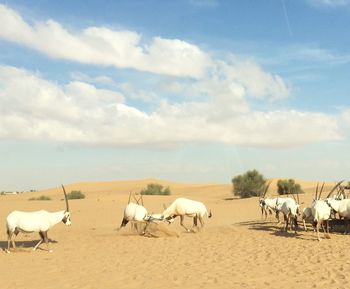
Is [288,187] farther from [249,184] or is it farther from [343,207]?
[343,207]

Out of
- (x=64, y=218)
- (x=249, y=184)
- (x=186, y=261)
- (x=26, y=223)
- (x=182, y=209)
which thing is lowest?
(x=186, y=261)

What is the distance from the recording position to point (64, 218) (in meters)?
14.9

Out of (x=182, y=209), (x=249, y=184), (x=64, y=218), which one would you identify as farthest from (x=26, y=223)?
(x=249, y=184)

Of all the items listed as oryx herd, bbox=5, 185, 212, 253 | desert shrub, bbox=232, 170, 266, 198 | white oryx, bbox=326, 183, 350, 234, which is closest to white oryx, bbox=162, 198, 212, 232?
oryx herd, bbox=5, 185, 212, 253

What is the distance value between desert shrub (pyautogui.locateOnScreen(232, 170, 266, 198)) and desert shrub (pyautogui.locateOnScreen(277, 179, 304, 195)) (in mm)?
2596

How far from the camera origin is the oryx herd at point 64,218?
13742 millimetres

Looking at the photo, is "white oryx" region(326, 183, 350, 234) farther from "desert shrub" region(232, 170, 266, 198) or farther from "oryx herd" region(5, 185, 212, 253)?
"desert shrub" region(232, 170, 266, 198)

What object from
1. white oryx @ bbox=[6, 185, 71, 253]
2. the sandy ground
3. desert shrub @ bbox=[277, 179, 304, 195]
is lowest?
the sandy ground

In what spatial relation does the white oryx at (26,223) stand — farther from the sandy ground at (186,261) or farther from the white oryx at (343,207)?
the white oryx at (343,207)

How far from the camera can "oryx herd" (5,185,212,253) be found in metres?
13.7

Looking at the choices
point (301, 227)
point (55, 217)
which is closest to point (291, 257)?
point (301, 227)

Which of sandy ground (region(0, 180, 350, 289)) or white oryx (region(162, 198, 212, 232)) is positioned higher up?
white oryx (region(162, 198, 212, 232))

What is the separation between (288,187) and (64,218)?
113 ft

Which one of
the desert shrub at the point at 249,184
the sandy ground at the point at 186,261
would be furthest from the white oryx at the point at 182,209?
the desert shrub at the point at 249,184
